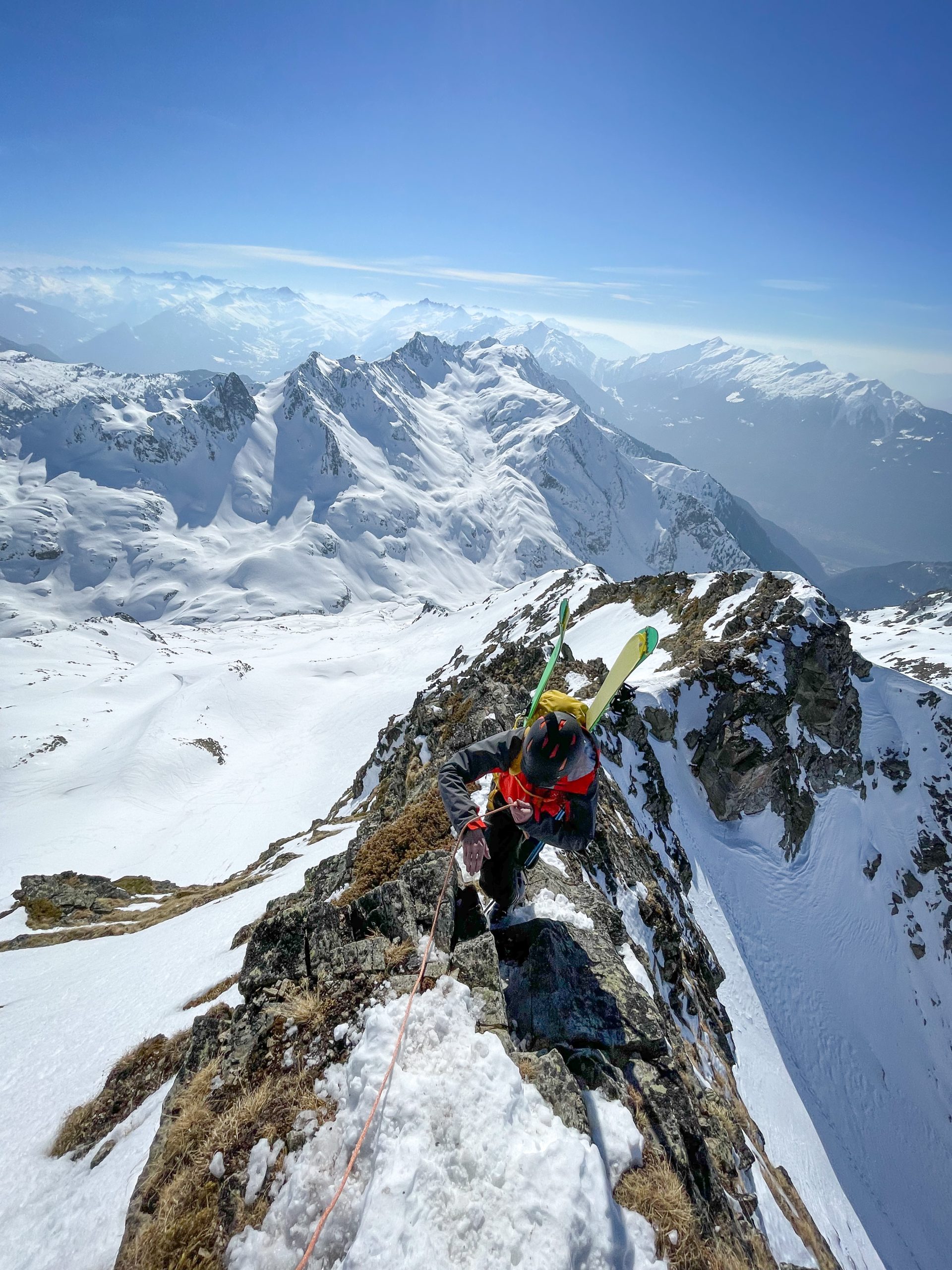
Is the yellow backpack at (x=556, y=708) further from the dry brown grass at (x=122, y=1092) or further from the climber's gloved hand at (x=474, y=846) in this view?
the dry brown grass at (x=122, y=1092)

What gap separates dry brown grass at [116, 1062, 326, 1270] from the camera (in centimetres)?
470

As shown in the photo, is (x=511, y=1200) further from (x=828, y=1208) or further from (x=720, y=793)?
(x=720, y=793)

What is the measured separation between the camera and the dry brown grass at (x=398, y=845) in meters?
10.5

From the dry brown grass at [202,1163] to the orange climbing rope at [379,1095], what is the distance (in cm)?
53

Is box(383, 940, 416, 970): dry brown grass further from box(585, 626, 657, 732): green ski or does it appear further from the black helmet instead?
box(585, 626, 657, 732): green ski

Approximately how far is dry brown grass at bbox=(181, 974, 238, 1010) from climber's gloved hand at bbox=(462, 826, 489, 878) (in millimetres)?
5863

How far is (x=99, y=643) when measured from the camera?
11669 cm

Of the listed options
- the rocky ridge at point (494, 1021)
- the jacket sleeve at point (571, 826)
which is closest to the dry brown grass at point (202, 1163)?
the rocky ridge at point (494, 1021)

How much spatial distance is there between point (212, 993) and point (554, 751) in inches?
338

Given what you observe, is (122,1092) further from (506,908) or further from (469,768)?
(469,768)

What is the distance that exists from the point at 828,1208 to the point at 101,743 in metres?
66.9

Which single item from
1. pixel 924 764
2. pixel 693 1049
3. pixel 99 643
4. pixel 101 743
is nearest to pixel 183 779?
pixel 101 743

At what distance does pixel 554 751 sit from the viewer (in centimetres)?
717

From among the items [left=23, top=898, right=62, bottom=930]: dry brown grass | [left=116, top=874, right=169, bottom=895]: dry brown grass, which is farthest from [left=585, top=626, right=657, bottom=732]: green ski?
[left=116, top=874, right=169, bottom=895]: dry brown grass
